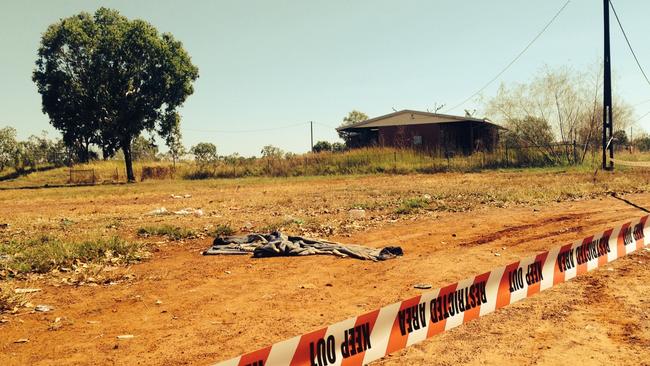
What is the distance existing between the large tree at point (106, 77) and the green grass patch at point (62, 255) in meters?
31.7

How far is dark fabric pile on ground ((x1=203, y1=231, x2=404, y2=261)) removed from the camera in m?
7.18

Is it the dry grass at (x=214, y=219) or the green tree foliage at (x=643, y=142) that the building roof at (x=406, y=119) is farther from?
the green tree foliage at (x=643, y=142)

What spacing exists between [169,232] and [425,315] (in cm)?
718

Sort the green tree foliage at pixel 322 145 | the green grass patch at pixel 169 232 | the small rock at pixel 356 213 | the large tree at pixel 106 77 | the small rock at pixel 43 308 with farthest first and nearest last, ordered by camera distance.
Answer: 1. the green tree foliage at pixel 322 145
2. the large tree at pixel 106 77
3. the small rock at pixel 356 213
4. the green grass patch at pixel 169 232
5. the small rock at pixel 43 308

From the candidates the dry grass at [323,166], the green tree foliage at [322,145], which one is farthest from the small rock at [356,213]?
the green tree foliage at [322,145]

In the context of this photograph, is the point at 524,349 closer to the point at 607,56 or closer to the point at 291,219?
the point at 291,219

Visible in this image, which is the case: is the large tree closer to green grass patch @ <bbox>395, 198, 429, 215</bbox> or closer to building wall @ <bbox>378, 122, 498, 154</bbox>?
building wall @ <bbox>378, 122, 498, 154</bbox>

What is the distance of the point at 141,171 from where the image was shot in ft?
131

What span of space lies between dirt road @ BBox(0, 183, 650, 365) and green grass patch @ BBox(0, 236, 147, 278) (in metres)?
0.57

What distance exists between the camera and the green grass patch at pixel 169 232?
9289mm

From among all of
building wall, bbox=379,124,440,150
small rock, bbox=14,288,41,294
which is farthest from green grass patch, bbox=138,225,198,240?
building wall, bbox=379,124,440,150

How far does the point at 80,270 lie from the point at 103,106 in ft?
116

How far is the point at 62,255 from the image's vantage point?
281 inches

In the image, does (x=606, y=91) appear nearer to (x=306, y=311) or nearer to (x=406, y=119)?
(x=406, y=119)
